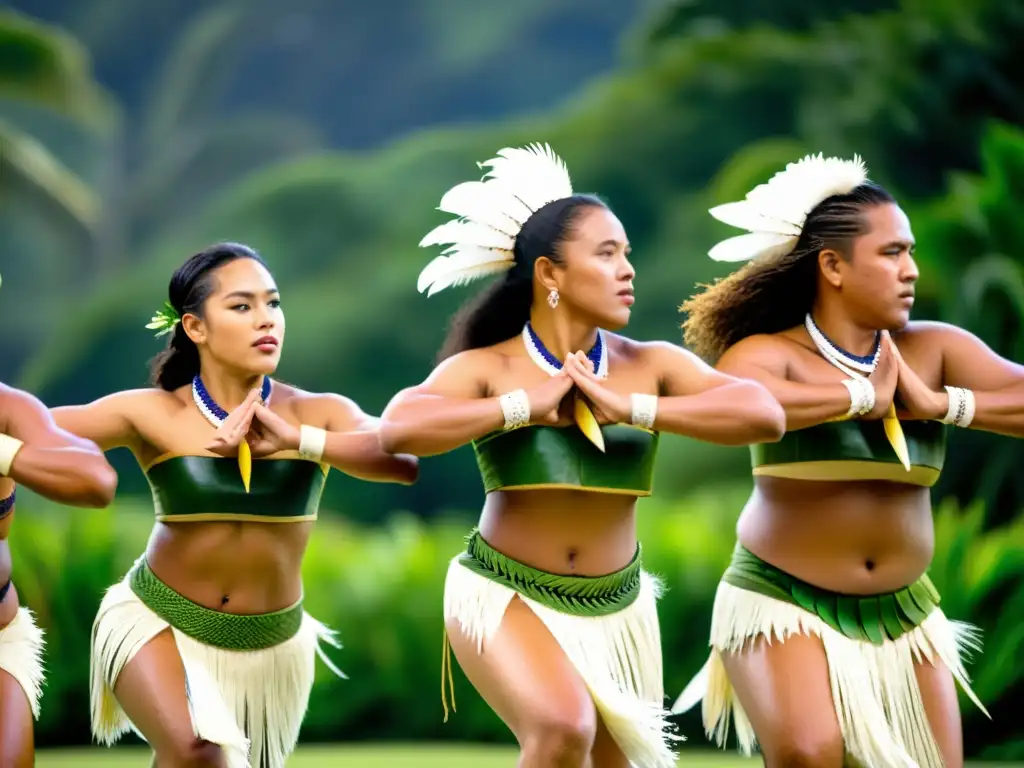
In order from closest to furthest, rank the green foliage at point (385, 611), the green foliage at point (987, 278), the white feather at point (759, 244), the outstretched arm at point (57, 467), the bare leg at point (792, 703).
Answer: the outstretched arm at point (57, 467)
the bare leg at point (792, 703)
the white feather at point (759, 244)
the green foliage at point (385, 611)
the green foliage at point (987, 278)

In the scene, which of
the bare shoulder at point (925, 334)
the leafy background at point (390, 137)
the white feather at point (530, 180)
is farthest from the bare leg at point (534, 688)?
the leafy background at point (390, 137)

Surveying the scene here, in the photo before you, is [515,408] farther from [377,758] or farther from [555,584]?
[377,758]

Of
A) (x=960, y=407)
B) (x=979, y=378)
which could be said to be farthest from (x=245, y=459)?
(x=979, y=378)

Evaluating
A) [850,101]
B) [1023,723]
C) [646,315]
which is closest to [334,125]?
[646,315]

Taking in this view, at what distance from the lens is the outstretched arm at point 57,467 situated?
3408mm

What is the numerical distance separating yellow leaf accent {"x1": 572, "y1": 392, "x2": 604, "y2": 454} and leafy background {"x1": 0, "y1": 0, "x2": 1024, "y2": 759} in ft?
14.3

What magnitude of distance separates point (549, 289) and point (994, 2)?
618 centimetres

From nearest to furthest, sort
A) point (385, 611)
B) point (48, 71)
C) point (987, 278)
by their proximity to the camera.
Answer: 1. point (385, 611)
2. point (987, 278)
3. point (48, 71)

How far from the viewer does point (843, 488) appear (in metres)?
3.92

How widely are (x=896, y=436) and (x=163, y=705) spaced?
180 centimetres

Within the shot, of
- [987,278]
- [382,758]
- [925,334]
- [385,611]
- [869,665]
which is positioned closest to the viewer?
[869,665]

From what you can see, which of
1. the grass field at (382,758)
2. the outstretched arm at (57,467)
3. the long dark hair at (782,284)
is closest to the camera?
the outstretched arm at (57,467)

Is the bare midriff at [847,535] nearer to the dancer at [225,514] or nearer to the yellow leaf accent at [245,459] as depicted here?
the dancer at [225,514]

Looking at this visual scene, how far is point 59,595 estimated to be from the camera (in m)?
6.30
